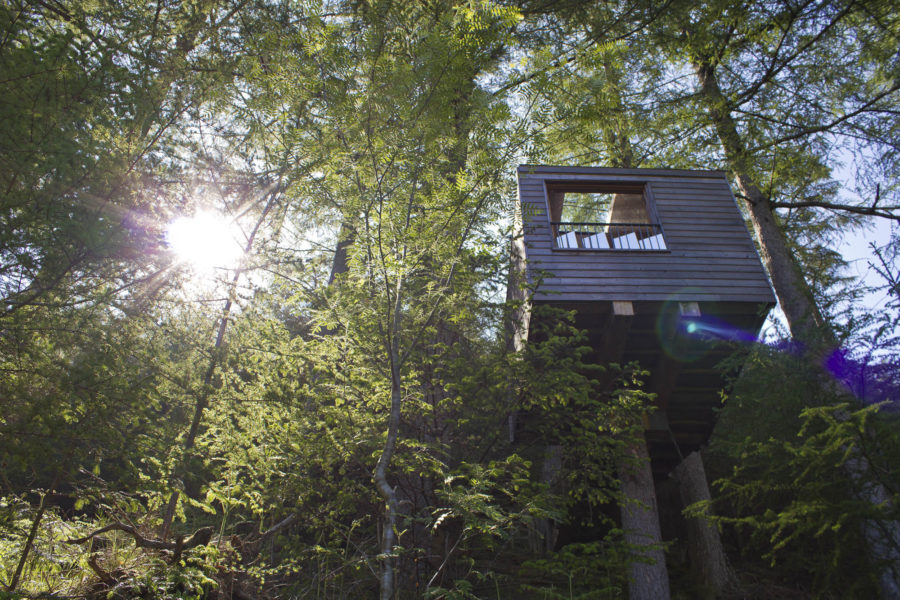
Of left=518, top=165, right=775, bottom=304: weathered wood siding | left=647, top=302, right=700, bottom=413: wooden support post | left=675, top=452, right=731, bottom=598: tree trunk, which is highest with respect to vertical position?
left=518, top=165, right=775, bottom=304: weathered wood siding

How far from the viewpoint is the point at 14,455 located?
7.84 ft

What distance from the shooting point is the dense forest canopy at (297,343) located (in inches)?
106

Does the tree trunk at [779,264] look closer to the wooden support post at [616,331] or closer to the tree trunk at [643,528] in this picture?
the wooden support post at [616,331]

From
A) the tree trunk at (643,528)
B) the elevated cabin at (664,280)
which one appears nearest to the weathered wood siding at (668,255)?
the elevated cabin at (664,280)

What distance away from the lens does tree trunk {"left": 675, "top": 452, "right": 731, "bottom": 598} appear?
6707mm

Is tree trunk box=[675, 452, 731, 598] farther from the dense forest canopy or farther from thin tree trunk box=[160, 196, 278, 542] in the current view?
thin tree trunk box=[160, 196, 278, 542]

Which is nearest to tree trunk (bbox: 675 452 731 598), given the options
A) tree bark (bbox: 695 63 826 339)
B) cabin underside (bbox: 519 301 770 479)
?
cabin underside (bbox: 519 301 770 479)

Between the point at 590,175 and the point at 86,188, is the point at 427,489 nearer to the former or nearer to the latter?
the point at 86,188

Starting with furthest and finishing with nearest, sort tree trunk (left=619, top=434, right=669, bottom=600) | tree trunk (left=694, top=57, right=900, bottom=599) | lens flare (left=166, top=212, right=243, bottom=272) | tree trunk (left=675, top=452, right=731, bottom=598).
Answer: tree trunk (left=675, top=452, right=731, bottom=598) → tree trunk (left=619, top=434, right=669, bottom=600) → tree trunk (left=694, top=57, right=900, bottom=599) → lens flare (left=166, top=212, right=243, bottom=272)

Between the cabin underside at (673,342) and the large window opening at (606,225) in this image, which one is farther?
the large window opening at (606,225)

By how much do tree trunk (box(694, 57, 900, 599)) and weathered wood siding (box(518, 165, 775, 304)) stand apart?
798mm

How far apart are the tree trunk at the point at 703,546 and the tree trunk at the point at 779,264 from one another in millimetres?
2410

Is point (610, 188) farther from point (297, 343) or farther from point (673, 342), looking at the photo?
point (297, 343)

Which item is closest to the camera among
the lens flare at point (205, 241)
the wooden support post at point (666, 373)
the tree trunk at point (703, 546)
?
the lens flare at point (205, 241)
